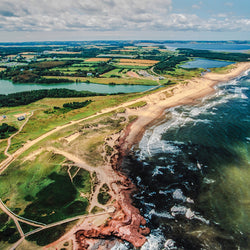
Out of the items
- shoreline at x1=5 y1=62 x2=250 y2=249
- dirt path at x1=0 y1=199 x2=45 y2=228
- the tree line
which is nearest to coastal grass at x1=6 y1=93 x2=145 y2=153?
the tree line

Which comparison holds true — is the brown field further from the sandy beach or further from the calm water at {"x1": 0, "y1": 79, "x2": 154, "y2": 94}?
the sandy beach

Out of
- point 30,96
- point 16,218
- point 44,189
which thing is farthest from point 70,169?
point 30,96

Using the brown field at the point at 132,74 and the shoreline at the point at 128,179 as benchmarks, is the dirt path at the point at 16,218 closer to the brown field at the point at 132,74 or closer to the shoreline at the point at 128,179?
the shoreline at the point at 128,179

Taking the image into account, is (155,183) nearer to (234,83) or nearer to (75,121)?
(75,121)

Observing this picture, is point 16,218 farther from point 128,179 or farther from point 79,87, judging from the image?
point 79,87

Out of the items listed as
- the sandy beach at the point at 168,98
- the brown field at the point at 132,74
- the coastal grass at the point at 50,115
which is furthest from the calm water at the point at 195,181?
the brown field at the point at 132,74
